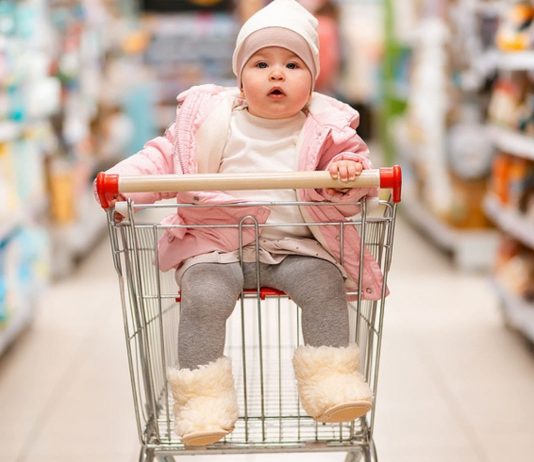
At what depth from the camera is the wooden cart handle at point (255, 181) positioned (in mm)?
1451

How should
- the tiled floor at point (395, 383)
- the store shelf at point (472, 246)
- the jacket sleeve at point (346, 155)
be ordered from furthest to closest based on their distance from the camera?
1. the store shelf at point (472, 246)
2. the tiled floor at point (395, 383)
3. the jacket sleeve at point (346, 155)

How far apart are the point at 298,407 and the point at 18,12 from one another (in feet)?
8.23

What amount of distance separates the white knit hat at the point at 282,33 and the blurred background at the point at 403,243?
1.14 meters

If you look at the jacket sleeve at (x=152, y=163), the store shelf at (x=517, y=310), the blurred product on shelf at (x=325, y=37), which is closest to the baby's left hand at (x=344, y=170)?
the jacket sleeve at (x=152, y=163)

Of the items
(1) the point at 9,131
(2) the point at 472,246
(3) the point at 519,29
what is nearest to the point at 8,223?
(1) the point at 9,131

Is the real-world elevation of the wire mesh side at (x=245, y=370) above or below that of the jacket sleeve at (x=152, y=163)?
below

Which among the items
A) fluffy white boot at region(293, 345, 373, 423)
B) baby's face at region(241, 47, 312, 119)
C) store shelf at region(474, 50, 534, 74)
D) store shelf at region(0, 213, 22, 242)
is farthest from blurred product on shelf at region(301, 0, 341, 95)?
fluffy white boot at region(293, 345, 373, 423)

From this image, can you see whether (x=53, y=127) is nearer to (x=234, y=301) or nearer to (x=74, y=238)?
(x=74, y=238)

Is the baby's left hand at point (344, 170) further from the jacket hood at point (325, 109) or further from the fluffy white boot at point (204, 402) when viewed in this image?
the fluffy white boot at point (204, 402)

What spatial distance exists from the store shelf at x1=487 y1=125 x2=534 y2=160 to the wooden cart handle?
1.79m

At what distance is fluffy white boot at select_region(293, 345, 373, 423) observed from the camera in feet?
4.93

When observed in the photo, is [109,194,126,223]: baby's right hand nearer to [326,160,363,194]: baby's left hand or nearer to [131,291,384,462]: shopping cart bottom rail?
[131,291,384,462]: shopping cart bottom rail

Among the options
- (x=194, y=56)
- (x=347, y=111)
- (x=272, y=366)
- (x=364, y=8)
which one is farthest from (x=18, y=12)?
(x=364, y=8)

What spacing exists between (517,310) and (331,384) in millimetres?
1824
